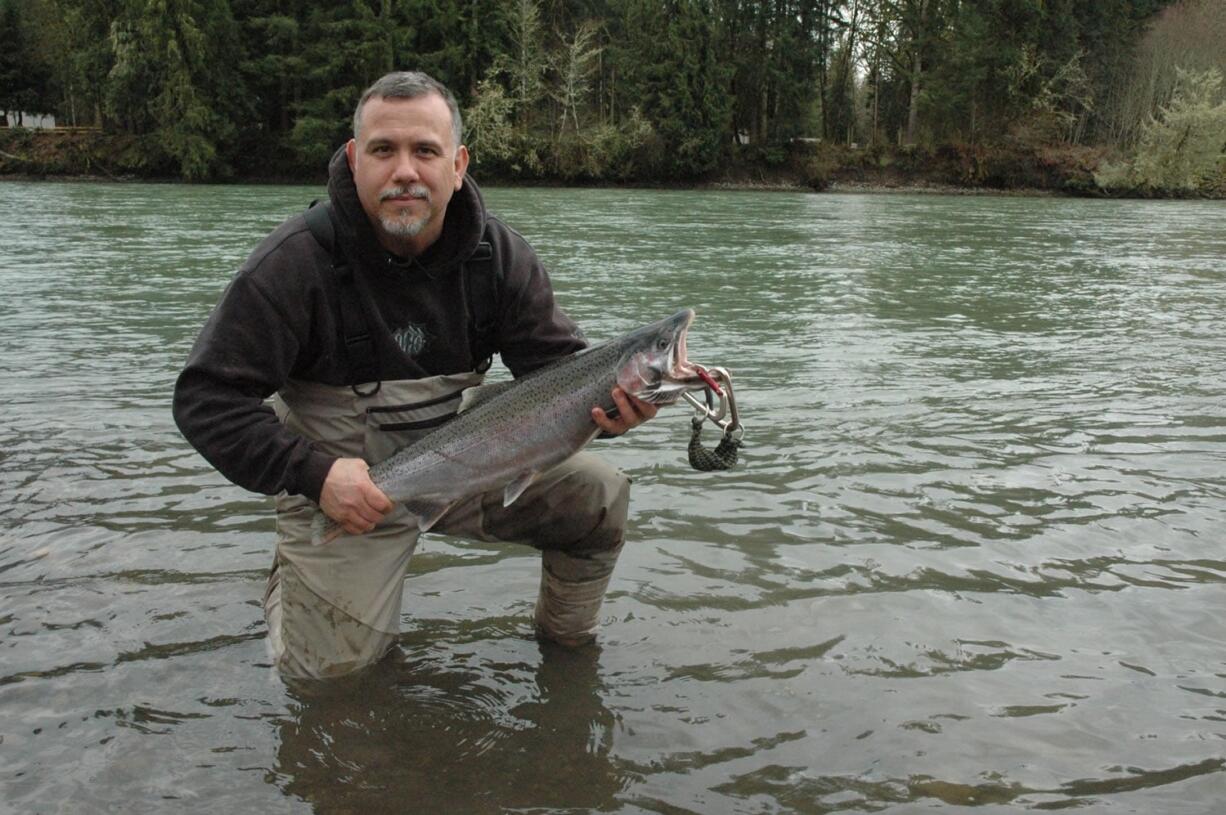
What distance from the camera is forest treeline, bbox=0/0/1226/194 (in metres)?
59.9

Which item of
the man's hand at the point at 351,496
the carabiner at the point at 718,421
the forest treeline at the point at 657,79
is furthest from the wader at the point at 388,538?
Answer: the forest treeline at the point at 657,79

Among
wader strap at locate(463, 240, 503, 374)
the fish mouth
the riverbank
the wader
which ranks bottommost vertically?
the wader

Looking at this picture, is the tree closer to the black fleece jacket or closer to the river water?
the river water

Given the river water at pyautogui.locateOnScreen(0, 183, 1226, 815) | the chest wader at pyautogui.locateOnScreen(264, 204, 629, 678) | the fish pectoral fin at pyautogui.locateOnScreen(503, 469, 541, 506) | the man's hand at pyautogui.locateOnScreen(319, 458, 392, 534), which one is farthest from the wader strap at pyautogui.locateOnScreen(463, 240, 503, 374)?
the river water at pyautogui.locateOnScreen(0, 183, 1226, 815)

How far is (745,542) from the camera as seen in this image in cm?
562

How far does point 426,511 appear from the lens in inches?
157

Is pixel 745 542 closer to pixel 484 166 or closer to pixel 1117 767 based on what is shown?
pixel 1117 767

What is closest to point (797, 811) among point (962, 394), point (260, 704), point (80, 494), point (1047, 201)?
point (260, 704)

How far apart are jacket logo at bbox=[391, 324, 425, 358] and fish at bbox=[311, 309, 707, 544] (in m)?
0.35

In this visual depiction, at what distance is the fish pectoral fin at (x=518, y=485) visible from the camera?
395 cm

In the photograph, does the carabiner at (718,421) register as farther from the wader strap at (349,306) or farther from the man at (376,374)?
the wader strap at (349,306)

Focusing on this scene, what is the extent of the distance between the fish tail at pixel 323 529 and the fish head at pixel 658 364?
47.2 inches

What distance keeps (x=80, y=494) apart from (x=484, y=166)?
5610cm

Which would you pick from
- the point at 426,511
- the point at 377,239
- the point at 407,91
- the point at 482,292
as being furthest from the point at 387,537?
the point at 407,91
